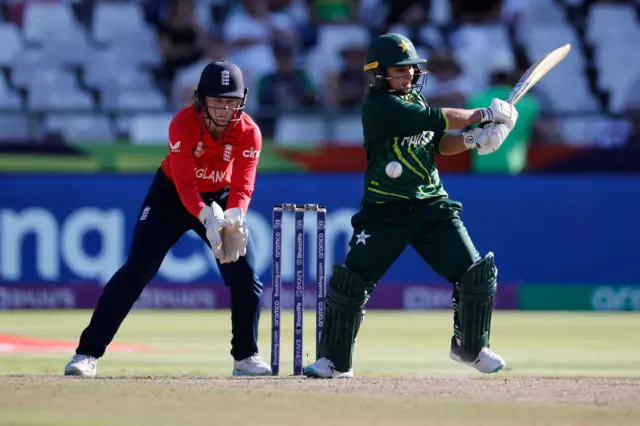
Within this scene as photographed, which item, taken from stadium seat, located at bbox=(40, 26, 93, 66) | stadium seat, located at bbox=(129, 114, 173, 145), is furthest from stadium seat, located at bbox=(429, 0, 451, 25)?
stadium seat, located at bbox=(40, 26, 93, 66)

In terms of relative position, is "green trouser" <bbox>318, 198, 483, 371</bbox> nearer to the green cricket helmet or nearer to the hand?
the hand

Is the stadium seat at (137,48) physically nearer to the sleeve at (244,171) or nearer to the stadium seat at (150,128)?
the stadium seat at (150,128)

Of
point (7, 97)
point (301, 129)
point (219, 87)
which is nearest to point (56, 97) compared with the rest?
point (7, 97)

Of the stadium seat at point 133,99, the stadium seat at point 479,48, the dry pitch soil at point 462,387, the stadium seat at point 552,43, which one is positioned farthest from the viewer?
the stadium seat at point 552,43

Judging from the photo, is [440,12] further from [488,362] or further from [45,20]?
[488,362]

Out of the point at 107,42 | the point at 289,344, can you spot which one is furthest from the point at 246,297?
the point at 107,42

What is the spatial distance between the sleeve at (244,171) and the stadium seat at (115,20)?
9.27 metres

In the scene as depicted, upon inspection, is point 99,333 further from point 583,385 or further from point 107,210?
point 107,210

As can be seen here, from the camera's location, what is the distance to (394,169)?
279 inches

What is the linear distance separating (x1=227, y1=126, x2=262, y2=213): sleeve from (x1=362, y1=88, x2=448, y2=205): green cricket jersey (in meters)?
0.70

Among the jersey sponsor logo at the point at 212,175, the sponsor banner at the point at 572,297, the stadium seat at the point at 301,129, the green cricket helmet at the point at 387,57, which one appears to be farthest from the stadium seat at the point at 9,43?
the green cricket helmet at the point at 387,57

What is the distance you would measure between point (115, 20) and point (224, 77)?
9.60 m

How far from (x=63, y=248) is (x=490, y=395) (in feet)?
25.6

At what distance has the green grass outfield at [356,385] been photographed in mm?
5719
